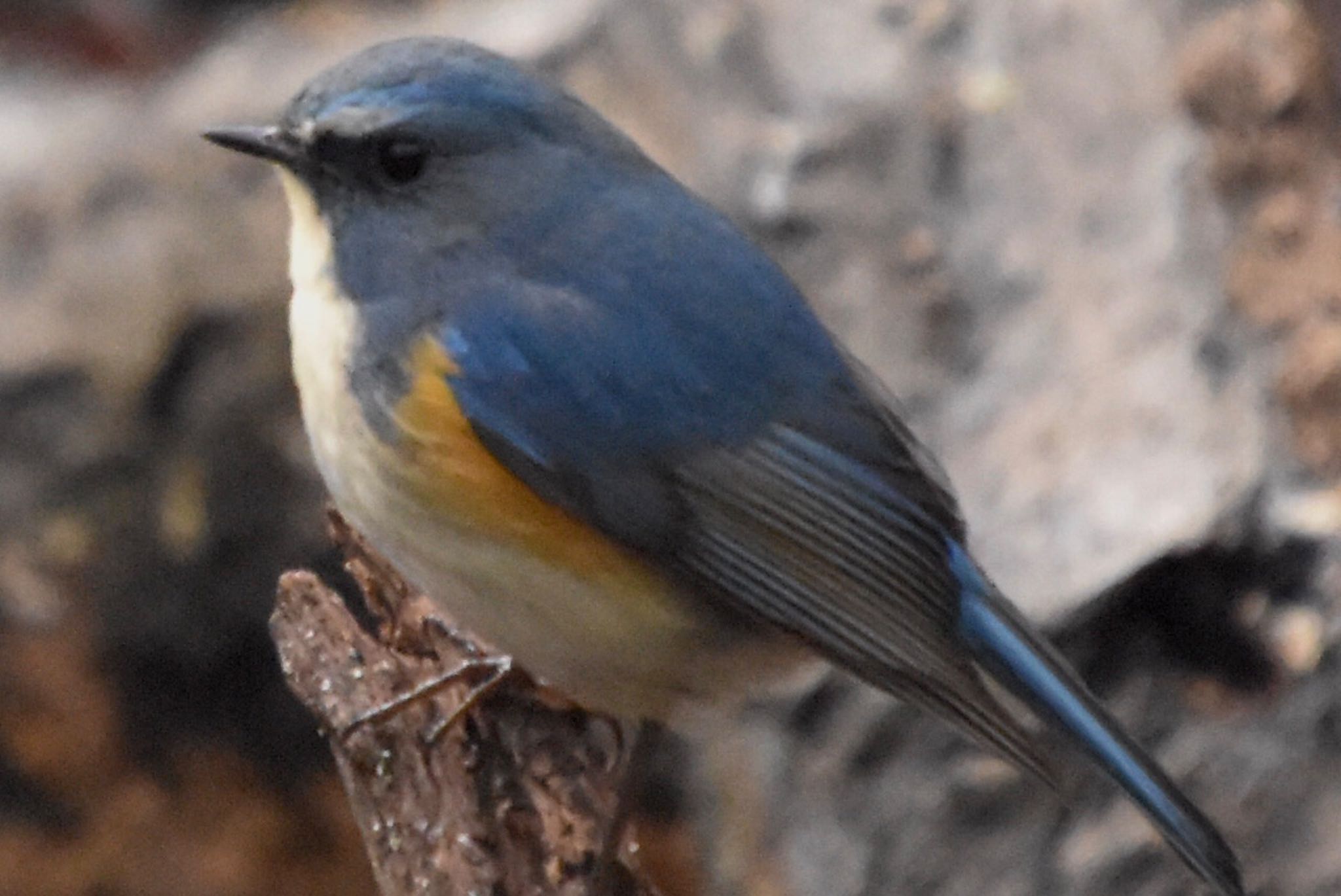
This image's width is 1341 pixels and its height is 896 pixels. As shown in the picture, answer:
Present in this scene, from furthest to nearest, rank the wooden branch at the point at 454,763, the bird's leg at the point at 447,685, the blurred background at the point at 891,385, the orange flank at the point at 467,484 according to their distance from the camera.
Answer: the blurred background at the point at 891,385 < the bird's leg at the point at 447,685 < the wooden branch at the point at 454,763 < the orange flank at the point at 467,484

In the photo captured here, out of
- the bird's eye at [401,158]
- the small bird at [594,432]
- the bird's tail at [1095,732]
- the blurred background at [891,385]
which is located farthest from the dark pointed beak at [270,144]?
the blurred background at [891,385]

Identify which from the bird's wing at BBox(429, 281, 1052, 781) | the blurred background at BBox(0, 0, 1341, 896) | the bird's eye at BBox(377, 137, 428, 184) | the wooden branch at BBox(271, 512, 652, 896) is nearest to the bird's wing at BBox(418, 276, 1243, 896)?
the bird's wing at BBox(429, 281, 1052, 781)

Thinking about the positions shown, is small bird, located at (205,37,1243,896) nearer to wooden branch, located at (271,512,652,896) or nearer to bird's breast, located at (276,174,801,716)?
bird's breast, located at (276,174,801,716)

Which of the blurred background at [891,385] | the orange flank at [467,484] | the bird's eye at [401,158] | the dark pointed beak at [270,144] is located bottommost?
the blurred background at [891,385]

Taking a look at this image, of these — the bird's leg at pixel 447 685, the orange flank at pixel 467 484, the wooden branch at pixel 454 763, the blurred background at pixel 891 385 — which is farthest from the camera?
the blurred background at pixel 891 385

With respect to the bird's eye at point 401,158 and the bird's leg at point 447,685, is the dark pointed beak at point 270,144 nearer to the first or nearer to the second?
the bird's eye at point 401,158

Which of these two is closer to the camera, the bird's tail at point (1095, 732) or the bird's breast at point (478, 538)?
the bird's breast at point (478, 538)

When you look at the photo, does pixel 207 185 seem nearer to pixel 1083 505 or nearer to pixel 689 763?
pixel 689 763
